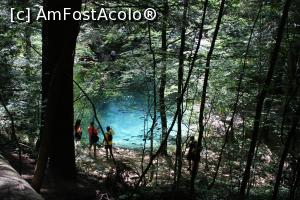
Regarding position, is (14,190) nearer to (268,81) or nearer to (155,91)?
(268,81)

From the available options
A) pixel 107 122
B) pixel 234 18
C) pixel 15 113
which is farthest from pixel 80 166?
pixel 107 122

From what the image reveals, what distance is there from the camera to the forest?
555cm

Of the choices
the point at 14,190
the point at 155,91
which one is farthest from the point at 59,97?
the point at 14,190

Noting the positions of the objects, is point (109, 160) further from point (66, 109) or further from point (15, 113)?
point (66, 109)

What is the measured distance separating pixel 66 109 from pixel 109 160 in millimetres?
6405

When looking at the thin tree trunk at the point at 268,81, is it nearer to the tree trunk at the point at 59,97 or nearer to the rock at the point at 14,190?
the tree trunk at the point at 59,97

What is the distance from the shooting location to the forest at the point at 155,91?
→ 5.55m

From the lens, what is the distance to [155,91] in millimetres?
8102

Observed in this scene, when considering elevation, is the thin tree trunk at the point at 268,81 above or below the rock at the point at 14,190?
above

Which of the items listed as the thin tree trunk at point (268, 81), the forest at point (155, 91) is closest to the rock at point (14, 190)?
the forest at point (155, 91)

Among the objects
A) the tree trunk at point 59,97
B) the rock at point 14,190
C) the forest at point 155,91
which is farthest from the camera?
the tree trunk at point 59,97

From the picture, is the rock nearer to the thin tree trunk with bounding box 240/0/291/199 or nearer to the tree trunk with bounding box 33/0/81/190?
the tree trunk with bounding box 33/0/81/190

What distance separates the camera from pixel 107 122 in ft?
78.9

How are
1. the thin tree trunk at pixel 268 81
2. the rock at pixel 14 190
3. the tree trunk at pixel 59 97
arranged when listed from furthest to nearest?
the tree trunk at pixel 59 97 < the thin tree trunk at pixel 268 81 < the rock at pixel 14 190
